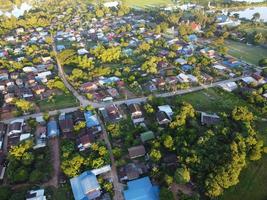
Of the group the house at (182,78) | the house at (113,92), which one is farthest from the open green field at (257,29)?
the house at (113,92)

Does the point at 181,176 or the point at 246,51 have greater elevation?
the point at 181,176

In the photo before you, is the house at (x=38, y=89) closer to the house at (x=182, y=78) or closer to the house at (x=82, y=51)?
the house at (x=82, y=51)

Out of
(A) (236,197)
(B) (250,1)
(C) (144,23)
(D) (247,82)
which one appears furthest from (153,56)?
(B) (250,1)

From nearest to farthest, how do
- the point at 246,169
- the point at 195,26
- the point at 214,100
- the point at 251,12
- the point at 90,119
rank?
the point at 246,169 < the point at 90,119 < the point at 214,100 < the point at 195,26 < the point at 251,12

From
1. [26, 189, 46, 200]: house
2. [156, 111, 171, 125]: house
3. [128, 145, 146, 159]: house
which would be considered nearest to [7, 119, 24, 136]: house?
[26, 189, 46, 200]: house

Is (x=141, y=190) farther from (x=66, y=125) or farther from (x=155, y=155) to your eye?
(x=66, y=125)

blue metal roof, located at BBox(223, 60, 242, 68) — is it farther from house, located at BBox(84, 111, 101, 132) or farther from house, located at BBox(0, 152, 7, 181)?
house, located at BBox(0, 152, 7, 181)

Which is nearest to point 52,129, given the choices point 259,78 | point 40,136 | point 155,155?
point 40,136
